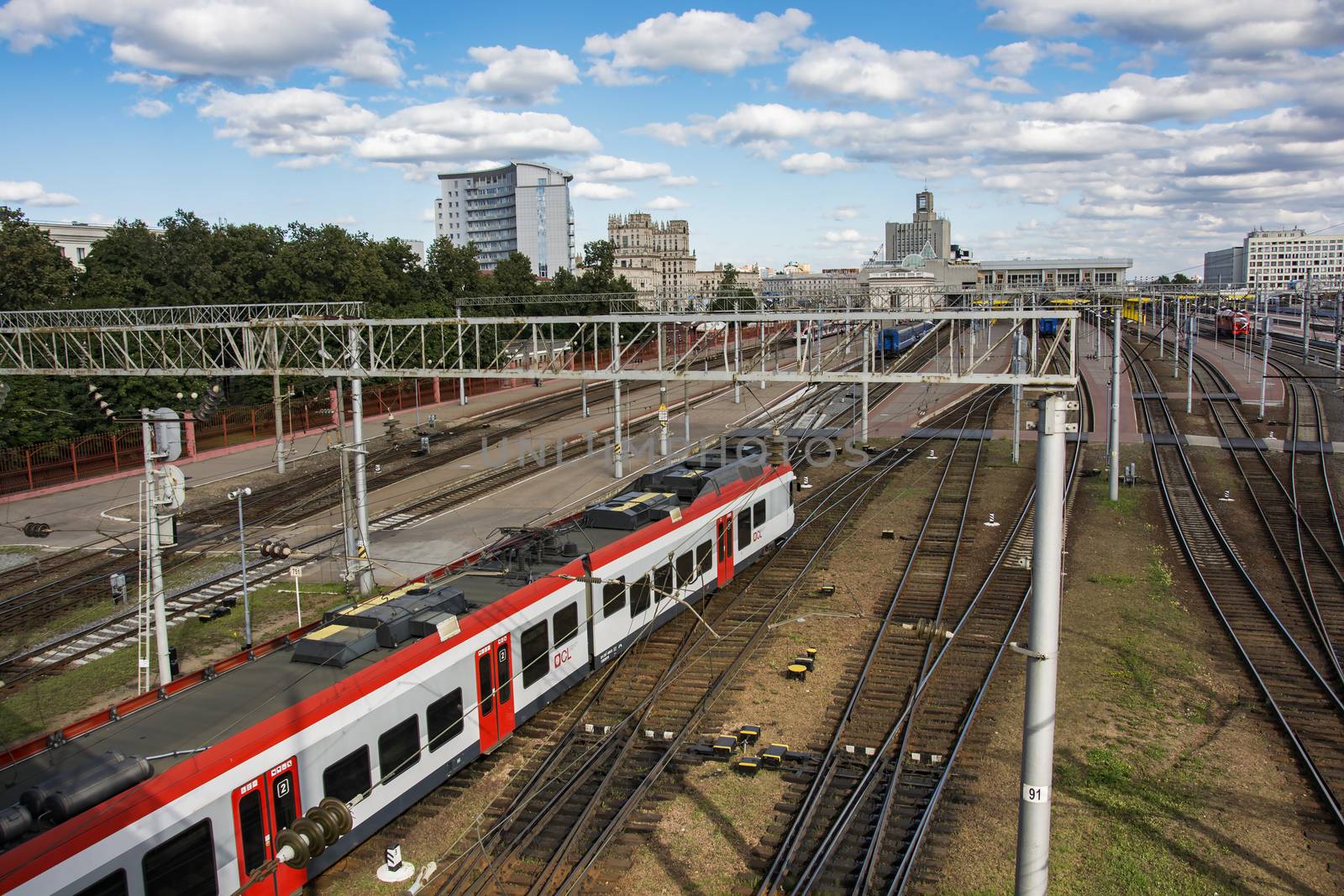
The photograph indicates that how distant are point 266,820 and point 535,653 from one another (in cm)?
445

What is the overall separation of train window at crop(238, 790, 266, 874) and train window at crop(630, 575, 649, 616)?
285 inches

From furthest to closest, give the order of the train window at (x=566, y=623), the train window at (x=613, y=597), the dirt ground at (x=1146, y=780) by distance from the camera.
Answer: the train window at (x=613, y=597) → the train window at (x=566, y=623) → the dirt ground at (x=1146, y=780)

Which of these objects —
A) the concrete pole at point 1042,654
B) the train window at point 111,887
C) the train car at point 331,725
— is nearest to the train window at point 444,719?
the train car at point 331,725

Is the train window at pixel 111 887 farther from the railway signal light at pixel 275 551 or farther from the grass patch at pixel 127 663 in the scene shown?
the railway signal light at pixel 275 551

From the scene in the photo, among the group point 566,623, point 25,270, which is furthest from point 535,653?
point 25,270

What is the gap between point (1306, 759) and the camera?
1203cm

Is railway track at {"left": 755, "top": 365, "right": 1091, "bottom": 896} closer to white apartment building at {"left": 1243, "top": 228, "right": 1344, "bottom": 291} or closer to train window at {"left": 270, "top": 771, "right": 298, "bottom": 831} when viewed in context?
train window at {"left": 270, "top": 771, "right": 298, "bottom": 831}

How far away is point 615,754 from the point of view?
41.1 ft

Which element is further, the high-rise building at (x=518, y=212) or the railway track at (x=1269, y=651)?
the high-rise building at (x=518, y=212)

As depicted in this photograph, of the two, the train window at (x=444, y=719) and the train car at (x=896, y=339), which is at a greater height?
the train car at (x=896, y=339)

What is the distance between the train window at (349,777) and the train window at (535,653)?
9.53 feet

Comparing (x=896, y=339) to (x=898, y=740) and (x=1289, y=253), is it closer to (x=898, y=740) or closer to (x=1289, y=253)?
(x=898, y=740)

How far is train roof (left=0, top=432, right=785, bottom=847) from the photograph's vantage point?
839cm

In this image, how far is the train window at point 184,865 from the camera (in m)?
7.71
